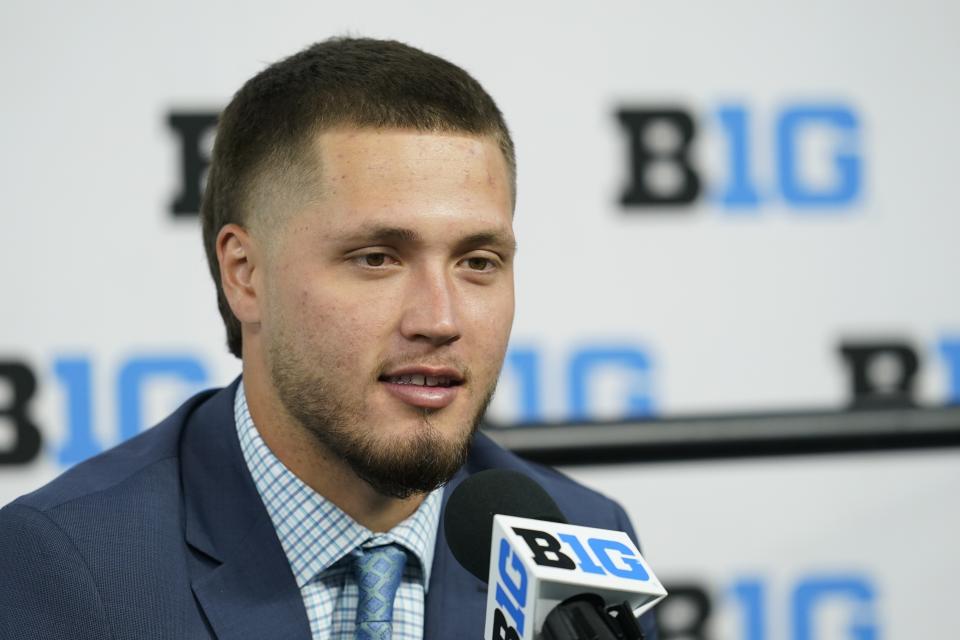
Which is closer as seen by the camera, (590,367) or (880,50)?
(590,367)

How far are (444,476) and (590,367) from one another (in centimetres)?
92

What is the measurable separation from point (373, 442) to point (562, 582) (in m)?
0.48

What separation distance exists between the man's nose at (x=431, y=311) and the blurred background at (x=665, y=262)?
89 cm

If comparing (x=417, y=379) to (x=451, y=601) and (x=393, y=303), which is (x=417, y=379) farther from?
(x=451, y=601)

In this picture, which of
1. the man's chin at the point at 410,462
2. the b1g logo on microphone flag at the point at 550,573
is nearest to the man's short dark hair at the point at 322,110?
the man's chin at the point at 410,462

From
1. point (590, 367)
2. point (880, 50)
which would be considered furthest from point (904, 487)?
point (880, 50)

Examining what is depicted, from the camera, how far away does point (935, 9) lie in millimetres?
2438

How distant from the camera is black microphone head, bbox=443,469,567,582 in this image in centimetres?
117

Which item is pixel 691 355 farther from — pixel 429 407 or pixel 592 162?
pixel 429 407

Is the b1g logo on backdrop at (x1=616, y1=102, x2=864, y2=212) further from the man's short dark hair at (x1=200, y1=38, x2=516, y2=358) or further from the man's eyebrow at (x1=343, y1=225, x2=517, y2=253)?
the man's eyebrow at (x1=343, y1=225, x2=517, y2=253)

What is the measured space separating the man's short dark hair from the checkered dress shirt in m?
0.34

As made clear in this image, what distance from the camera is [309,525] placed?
1422 mm

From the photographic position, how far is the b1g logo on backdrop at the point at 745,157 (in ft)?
7.58

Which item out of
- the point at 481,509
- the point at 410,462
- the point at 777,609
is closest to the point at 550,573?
the point at 481,509
